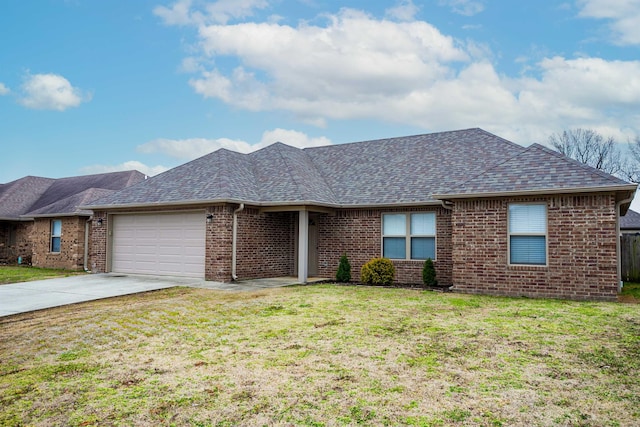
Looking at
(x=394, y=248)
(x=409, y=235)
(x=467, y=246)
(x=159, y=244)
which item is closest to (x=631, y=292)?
(x=467, y=246)

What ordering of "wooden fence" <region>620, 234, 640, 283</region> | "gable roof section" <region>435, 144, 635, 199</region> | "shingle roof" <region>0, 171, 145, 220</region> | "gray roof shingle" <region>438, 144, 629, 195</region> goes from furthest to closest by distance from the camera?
1. "shingle roof" <region>0, 171, 145, 220</region>
2. "wooden fence" <region>620, 234, 640, 283</region>
3. "gray roof shingle" <region>438, 144, 629, 195</region>
4. "gable roof section" <region>435, 144, 635, 199</region>

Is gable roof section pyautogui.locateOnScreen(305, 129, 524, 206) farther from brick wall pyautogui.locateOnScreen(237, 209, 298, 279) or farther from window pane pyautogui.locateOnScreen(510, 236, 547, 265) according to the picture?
window pane pyautogui.locateOnScreen(510, 236, 547, 265)

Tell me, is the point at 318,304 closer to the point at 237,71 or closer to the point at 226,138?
the point at 237,71

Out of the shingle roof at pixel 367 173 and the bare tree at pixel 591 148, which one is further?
the bare tree at pixel 591 148

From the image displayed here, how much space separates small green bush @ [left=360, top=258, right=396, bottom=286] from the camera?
13.8 m

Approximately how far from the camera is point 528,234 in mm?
11281

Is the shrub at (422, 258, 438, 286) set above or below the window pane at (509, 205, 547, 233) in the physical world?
below

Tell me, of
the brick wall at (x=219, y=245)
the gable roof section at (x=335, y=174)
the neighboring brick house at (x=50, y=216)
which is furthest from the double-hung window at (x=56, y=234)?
the brick wall at (x=219, y=245)

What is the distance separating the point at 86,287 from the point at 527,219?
1183 cm

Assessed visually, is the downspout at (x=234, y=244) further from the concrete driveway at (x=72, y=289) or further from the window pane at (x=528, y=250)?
the window pane at (x=528, y=250)

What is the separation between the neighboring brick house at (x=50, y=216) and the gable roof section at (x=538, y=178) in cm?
1474

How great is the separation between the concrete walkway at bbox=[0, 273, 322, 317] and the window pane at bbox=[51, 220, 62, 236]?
6.55m

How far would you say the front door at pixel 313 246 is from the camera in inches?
628

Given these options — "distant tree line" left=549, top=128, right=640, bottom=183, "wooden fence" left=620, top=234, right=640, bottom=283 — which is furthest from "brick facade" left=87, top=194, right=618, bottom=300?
"distant tree line" left=549, top=128, right=640, bottom=183
